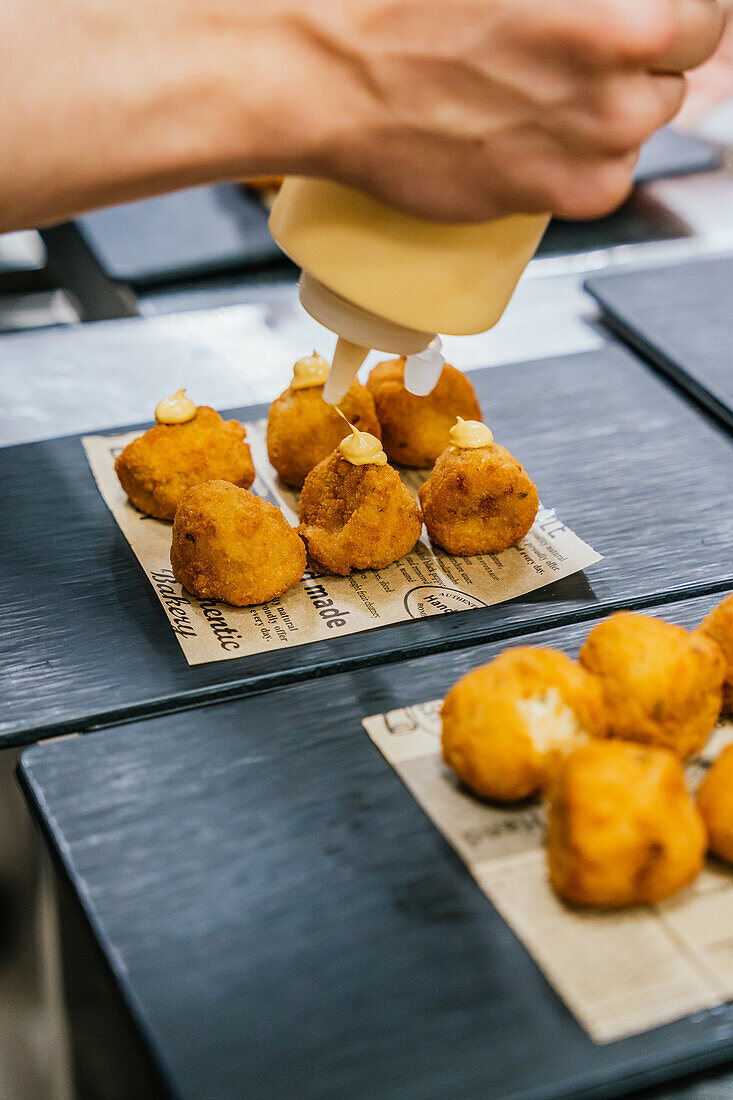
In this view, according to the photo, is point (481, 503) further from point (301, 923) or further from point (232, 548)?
point (301, 923)

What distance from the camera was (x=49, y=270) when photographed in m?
2.57

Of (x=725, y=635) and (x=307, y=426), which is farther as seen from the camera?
(x=307, y=426)

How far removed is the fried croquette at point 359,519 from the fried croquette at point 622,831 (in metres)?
0.51

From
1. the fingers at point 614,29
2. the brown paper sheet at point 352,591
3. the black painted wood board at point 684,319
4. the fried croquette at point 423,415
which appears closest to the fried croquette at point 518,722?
the brown paper sheet at point 352,591

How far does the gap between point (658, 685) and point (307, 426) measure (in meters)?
0.69

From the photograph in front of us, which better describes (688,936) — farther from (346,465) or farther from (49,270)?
(49,270)

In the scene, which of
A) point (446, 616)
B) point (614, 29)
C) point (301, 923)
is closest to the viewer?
point (614, 29)

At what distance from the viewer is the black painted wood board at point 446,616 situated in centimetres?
125

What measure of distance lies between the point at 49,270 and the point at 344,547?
4.98 feet

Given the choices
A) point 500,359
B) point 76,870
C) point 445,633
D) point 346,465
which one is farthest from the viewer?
point 500,359

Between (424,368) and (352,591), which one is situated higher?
(424,368)

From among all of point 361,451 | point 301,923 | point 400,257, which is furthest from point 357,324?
point 301,923

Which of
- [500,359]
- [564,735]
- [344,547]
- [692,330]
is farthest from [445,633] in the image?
[692,330]

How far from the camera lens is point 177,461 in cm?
150
